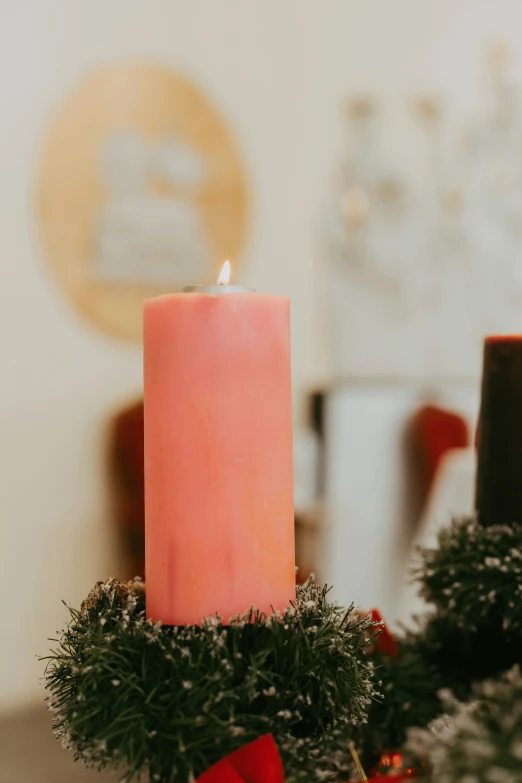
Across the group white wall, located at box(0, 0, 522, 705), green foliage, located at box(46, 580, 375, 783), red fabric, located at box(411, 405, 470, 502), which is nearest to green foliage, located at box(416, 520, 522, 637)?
green foliage, located at box(46, 580, 375, 783)

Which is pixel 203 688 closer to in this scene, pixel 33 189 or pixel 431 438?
pixel 33 189

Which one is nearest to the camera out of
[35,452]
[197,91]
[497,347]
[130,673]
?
[130,673]

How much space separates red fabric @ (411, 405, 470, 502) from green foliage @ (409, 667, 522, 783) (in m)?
1.36

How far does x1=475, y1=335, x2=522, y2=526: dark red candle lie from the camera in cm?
47

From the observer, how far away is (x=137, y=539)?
1357mm

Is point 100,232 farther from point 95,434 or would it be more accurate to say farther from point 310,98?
point 310,98

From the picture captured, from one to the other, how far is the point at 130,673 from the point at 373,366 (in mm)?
1339

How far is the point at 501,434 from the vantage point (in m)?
0.48

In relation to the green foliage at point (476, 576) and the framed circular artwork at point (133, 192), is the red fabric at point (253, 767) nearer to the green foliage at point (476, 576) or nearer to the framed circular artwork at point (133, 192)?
the green foliage at point (476, 576)

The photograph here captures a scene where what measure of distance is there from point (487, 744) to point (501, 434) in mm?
259

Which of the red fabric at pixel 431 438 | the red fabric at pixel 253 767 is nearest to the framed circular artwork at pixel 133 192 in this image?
the red fabric at pixel 431 438

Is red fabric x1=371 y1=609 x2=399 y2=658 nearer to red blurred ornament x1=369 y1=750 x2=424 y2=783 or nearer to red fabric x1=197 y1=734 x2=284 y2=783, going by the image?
red blurred ornament x1=369 y1=750 x2=424 y2=783

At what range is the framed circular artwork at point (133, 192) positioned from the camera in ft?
4.28

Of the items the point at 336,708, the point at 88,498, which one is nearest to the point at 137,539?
the point at 88,498
